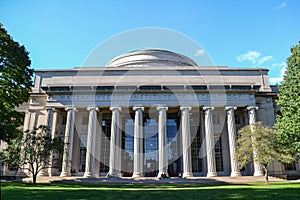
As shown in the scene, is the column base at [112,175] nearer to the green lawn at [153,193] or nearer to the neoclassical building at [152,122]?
the neoclassical building at [152,122]

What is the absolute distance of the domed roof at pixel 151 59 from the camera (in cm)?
4678

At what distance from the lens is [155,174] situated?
36188 millimetres

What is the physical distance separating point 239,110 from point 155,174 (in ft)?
53.1

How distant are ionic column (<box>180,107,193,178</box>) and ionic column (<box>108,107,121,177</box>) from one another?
353 inches

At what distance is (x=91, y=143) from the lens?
112 ft

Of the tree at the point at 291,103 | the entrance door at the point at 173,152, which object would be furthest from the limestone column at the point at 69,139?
the tree at the point at 291,103

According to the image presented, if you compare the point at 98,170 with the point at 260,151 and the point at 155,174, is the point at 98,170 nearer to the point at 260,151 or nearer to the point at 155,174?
the point at 155,174

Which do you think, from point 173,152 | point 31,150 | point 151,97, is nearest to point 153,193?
point 31,150

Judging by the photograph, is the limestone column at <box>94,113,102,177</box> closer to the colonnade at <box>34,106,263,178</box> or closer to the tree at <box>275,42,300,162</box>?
the colonnade at <box>34,106,263,178</box>

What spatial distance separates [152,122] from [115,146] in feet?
25.3

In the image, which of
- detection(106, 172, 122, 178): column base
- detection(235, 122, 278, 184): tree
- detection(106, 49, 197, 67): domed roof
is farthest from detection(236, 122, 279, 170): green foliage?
detection(106, 49, 197, 67): domed roof

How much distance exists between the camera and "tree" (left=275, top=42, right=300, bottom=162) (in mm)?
19500

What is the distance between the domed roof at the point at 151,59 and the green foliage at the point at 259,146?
23450mm

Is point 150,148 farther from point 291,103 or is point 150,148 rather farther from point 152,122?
point 291,103
